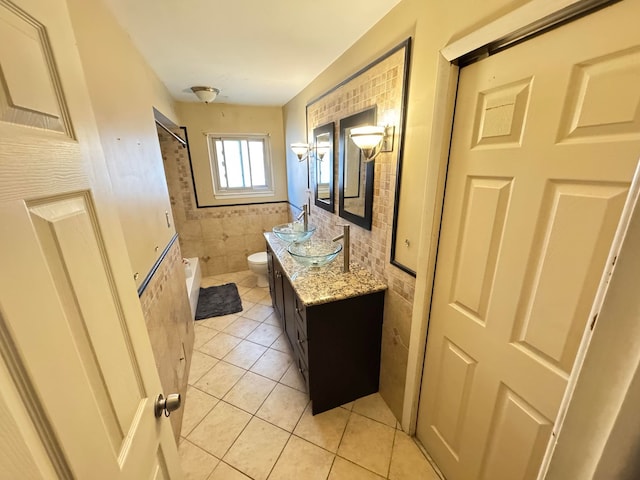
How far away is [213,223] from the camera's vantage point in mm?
3717

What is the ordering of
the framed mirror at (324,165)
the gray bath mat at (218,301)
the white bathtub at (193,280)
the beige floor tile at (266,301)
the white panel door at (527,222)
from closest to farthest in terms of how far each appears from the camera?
1. the white panel door at (527,222)
2. the framed mirror at (324,165)
3. the white bathtub at (193,280)
4. the gray bath mat at (218,301)
5. the beige floor tile at (266,301)

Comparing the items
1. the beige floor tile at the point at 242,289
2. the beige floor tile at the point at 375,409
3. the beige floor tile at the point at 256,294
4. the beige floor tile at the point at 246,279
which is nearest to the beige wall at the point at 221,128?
the beige floor tile at the point at 246,279

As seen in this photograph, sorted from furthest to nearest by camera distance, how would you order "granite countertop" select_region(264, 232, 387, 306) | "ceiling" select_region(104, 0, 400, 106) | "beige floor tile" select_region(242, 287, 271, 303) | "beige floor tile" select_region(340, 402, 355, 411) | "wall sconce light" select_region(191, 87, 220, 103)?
"beige floor tile" select_region(242, 287, 271, 303) → "wall sconce light" select_region(191, 87, 220, 103) → "beige floor tile" select_region(340, 402, 355, 411) → "granite countertop" select_region(264, 232, 387, 306) → "ceiling" select_region(104, 0, 400, 106)

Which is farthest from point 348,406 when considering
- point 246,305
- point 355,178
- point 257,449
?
point 246,305

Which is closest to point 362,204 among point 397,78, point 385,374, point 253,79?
point 397,78

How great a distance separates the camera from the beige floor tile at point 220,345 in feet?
7.64

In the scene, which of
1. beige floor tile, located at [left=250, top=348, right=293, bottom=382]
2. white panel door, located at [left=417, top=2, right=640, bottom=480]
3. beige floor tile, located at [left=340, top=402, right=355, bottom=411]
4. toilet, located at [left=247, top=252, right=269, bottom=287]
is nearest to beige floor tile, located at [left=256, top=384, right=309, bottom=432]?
beige floor tile, located at [left=250, top=348, right=293, bottom=382]

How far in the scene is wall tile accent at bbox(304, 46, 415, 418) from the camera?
1.42m

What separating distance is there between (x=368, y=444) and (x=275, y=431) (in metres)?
0.57

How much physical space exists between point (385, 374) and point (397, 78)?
180 centimetres

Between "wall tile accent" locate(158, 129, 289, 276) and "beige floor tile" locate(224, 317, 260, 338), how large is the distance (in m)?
1.34

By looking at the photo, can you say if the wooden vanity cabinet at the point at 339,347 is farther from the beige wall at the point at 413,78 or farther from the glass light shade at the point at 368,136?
the glass light shade at the point at 368,136

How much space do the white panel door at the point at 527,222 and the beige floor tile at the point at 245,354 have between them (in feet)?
5.07

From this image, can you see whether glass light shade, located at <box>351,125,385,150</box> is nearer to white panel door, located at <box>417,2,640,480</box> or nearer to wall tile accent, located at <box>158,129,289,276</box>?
white panel door, located at <box>417,2,640,480</box>
